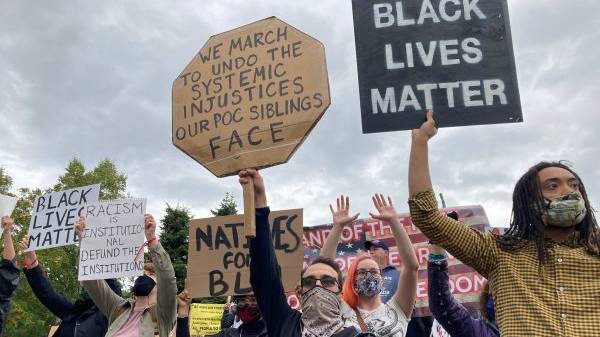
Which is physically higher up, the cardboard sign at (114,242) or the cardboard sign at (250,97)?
the cardboard sign at (250,97)

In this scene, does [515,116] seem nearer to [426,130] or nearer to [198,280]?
[426,130]

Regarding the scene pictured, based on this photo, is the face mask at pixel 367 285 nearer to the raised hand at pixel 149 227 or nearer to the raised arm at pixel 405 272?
the raised arm at pixel 405 272

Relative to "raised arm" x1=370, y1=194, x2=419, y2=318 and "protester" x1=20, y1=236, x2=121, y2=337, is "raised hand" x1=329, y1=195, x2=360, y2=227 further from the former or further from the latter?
"protester" x1=20, y1=236, x2=121, y2=337

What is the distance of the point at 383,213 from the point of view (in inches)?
149

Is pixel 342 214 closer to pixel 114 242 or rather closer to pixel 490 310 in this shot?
pixel 490 310

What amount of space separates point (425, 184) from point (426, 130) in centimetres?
38

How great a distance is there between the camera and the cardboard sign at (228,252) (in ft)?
14.1

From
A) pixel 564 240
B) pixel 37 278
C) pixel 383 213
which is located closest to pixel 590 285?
pixel 564 240

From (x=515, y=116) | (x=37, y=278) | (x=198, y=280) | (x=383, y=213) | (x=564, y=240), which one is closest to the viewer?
(x=564, y=240)

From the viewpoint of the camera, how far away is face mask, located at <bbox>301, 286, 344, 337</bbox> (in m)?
2.92

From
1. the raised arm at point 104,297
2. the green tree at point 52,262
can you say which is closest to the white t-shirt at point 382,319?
the raised arm at point 104,297

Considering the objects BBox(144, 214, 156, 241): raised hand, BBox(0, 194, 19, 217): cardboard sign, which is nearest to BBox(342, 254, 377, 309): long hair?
BBox(144, 214, 156, 241): raised hand

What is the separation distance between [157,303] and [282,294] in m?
1.59

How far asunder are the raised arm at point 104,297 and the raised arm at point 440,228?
10.2 ft
